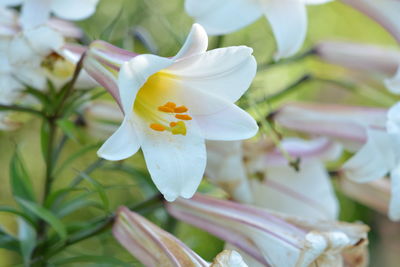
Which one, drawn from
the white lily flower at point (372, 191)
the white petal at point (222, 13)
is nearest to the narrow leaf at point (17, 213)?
the white petal at point (222, 13)

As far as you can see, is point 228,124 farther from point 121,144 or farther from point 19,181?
point 19,181

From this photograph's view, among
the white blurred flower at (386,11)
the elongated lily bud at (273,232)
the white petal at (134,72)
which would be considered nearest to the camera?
the white petal at (134,72)

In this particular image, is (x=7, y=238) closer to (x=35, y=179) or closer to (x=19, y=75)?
(x=19, y=75)

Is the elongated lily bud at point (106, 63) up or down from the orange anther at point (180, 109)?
up

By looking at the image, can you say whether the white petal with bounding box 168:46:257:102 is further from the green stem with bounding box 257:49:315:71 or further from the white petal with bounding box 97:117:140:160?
the green stem with bounding box 257:49:315:71

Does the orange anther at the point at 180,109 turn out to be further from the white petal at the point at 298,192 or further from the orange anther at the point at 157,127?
the white petal at the point at 298,192

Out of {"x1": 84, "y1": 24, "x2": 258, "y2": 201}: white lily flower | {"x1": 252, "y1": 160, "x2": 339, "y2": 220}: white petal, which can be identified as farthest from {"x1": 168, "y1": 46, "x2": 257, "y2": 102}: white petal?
{"x1": 252, "y1": 160, "x2": 339, "y2": 220}: white petal

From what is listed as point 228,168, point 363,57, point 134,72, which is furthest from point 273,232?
point 363,57
